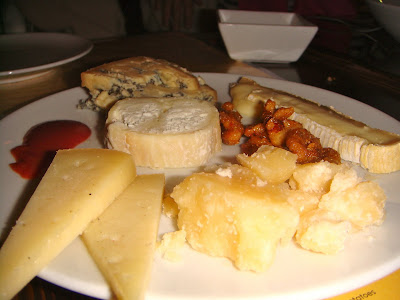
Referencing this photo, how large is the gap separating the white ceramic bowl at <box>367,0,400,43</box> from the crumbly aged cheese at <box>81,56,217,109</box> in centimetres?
177

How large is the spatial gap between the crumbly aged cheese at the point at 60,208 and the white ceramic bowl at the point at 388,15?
8.80ft

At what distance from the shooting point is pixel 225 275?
1.05 metres

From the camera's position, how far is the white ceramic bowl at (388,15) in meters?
2.92

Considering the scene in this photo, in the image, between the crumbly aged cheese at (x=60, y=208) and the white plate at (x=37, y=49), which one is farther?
the white plate at (x=37, y=49)

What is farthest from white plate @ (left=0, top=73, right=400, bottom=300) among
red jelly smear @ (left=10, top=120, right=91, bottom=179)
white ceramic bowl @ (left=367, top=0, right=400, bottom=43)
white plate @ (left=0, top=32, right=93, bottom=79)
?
white ceramic bowl @ (left=367, top=0, right=400, bottom=43)

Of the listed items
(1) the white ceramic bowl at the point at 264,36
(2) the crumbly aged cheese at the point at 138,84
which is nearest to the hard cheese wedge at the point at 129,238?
(2) the crumbly aged cheese at the point at 138,84

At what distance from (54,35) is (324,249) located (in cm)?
319

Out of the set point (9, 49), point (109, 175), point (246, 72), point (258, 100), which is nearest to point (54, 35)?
point (9, 49)

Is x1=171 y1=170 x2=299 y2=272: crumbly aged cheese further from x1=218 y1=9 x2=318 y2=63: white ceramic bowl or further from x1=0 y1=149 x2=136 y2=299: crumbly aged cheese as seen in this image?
x1=218 y1=9 x2=318 y2=63: white ceramic bowl

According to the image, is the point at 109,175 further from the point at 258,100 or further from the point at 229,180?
the point at 258,100

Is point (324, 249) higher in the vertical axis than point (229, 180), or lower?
lower

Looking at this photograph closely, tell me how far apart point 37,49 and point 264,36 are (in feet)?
6.59

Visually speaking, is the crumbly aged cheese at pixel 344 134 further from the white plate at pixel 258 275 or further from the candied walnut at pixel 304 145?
the white plate at pixel 258 275

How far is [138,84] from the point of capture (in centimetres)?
225
